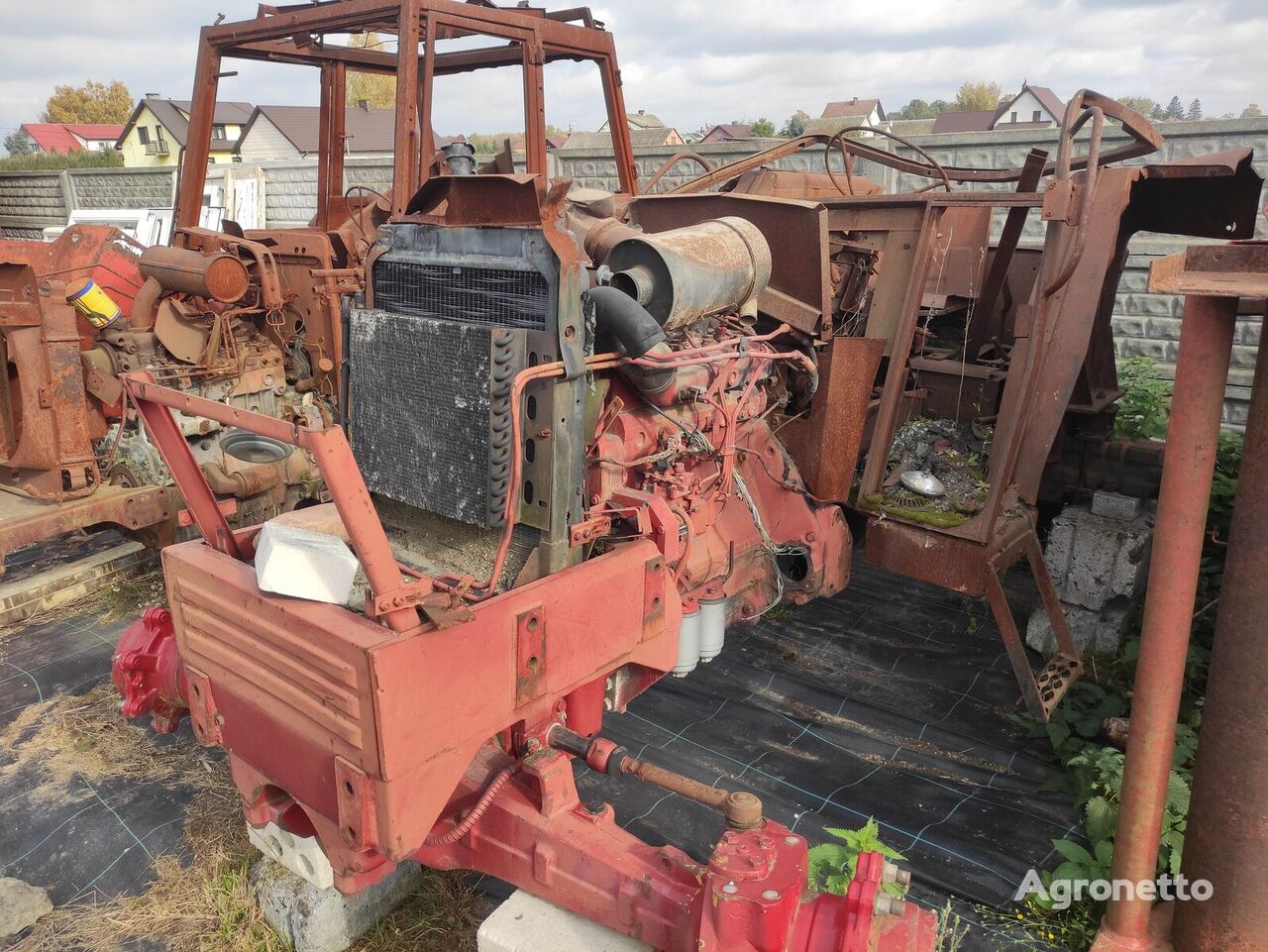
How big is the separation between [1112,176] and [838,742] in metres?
2.36

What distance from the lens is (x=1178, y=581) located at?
1.88m

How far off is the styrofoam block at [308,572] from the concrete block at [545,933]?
0.90 m

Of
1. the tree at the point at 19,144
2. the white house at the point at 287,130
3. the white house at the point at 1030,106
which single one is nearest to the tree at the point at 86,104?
the tree at the point at 19,144

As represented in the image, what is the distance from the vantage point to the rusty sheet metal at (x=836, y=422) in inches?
136

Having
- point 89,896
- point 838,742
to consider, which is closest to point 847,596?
point 838,742

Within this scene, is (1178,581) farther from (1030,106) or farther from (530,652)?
(1030,106)

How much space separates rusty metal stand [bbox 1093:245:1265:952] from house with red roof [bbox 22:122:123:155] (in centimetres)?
4922

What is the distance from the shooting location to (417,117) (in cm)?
413

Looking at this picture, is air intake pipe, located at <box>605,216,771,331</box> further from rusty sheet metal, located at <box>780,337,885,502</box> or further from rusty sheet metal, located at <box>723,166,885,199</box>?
rusty sheet metal, located at <box>723,166,885,199</box>

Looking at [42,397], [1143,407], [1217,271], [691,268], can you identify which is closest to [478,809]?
[691,268]

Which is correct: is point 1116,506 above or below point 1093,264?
below

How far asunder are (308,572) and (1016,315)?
2.96 m

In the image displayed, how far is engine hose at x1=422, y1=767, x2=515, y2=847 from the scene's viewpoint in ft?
7.00

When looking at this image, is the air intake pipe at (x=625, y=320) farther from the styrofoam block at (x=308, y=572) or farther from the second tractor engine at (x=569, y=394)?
the styrofoam block at (x=308, y=572)
